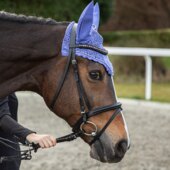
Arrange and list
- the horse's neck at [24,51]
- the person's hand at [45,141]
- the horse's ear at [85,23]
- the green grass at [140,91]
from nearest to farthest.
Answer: the horse's ear at [85,23] → the horse's neck at [24,51] → the person's hand at [45,141] → the green grass at [140,91]

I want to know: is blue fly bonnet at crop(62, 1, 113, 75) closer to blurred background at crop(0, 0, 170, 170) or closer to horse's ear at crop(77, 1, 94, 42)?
horse's ear at crop(77, 1, 94, 42)

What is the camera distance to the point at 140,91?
13102mm

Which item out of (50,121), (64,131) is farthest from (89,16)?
(50,121)

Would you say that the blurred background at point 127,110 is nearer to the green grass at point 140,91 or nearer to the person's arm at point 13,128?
the green grass at point 140,91

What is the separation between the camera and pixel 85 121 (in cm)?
320

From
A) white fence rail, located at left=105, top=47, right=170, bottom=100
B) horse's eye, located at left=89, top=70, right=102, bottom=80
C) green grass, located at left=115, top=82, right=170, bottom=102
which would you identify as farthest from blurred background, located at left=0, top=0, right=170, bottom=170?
horse's eye, located at left=89, top=70, right=102, bottom=80

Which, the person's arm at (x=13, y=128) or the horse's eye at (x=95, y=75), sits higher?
the horse's eye at (x=95, y=75)

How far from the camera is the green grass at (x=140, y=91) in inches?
468

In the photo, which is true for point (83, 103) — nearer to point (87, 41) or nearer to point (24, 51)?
point (87, 41)

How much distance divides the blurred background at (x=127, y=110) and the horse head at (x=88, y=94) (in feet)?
1.88

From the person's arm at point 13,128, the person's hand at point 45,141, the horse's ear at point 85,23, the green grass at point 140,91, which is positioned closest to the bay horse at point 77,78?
the horse's ear at point 85,23

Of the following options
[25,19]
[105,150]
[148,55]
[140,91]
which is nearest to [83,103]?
[105,150]

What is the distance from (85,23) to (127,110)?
729cm

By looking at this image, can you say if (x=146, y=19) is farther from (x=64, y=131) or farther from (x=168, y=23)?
(x=64, y=131)
